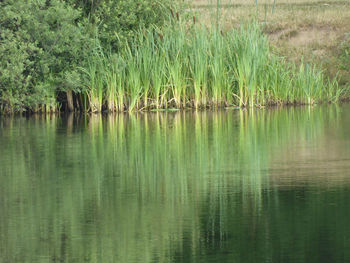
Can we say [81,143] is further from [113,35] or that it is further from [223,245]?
[113,35]

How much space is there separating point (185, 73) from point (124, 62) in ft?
6.22

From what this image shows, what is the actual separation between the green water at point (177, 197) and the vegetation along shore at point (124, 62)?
725cm

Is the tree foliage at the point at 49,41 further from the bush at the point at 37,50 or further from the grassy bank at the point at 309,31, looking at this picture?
the grassy bank at the point at 309,31

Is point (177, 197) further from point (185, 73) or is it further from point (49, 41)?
point (49, 41)

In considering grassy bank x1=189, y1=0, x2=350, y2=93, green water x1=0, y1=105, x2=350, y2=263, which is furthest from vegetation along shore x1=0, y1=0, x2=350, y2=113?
grassy bank x1=189, y1=0, x2=350, y2=93

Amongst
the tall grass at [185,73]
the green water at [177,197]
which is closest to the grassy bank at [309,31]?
the tall grass at [185,73]

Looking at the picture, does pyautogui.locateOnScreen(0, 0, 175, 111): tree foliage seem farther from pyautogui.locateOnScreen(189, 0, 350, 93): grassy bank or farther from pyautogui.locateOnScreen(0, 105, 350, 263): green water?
pyautogui.locateOnScreen(189, 0, 350, 93): grassy bank

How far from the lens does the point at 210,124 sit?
18828 mm

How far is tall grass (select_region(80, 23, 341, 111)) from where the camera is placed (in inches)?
945

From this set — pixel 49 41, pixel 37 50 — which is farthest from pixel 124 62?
pixel 37 50

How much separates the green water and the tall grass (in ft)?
24.4

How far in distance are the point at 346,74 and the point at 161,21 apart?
11.0 m

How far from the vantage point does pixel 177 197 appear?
8766 millimetres

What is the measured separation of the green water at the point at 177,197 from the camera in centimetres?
653
